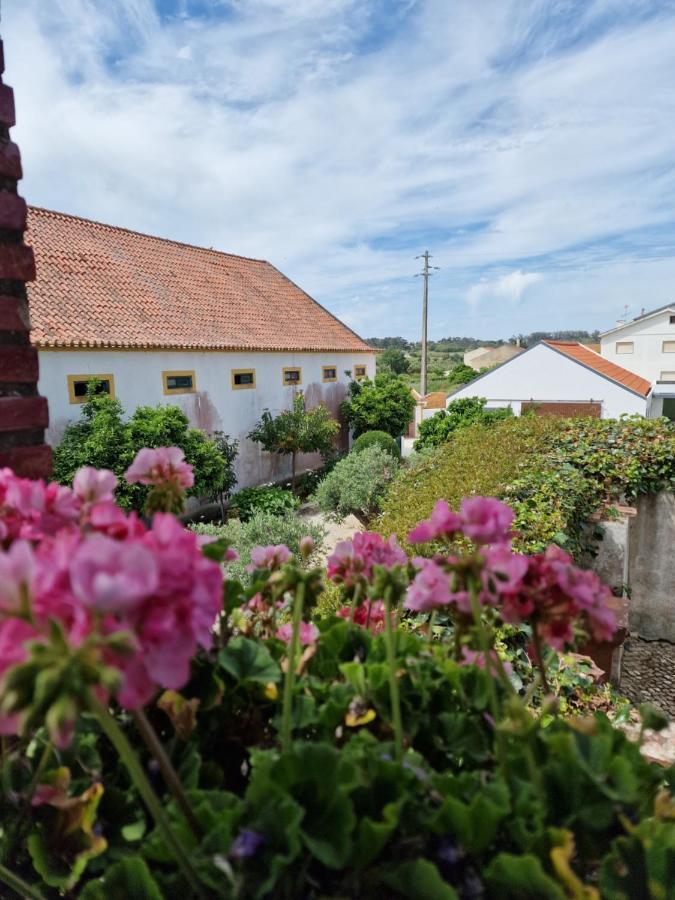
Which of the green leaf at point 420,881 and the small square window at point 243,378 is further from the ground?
the small square window at point 243,378

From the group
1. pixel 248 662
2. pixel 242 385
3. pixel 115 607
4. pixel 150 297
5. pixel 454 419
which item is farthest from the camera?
pixel 454 419

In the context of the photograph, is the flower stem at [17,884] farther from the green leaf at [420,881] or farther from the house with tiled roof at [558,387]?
the house with tiled roof at [558,387]

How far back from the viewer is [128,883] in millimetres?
621

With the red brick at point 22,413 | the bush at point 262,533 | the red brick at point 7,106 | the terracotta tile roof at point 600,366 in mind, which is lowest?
the bush at point 262,533

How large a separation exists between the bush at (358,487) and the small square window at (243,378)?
155 inches

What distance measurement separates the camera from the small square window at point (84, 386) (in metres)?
9.81

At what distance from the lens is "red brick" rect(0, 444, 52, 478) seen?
1421 millimetres

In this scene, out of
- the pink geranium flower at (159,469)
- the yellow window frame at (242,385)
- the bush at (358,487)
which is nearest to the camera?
the pink geranium flower at (159,469)

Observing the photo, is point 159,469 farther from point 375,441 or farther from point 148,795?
point 375,441

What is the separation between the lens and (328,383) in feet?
59.0

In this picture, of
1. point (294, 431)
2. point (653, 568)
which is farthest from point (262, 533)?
point (294, 431)

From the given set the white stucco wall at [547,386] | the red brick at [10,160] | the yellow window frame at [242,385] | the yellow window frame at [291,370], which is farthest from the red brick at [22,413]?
the white stucco wall at [547,386]

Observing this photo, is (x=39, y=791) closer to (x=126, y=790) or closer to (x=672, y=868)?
(x=126, y=790)

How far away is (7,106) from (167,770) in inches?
65.9
